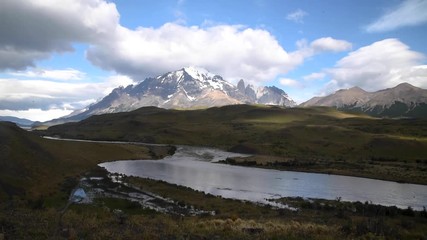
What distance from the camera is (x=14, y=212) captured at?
3077 centimetres

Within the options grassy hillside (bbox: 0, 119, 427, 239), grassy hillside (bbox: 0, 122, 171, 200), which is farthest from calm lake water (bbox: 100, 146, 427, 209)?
grassy hillside (bbox: 0, 122, 171, 200)

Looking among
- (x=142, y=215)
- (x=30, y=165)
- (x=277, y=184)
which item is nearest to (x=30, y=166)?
(x=30, y=165)

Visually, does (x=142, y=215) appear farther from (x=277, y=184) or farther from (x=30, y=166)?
(x=277, y=184)

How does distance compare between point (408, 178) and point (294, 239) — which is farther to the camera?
point (408, 178)

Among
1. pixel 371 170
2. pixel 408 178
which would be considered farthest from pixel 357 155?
pixel 408 178

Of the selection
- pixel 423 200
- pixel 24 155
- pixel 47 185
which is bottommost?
pixel 423 200

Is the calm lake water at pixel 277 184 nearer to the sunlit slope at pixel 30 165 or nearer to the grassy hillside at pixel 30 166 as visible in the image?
the grassy hillside at pixel 30 166

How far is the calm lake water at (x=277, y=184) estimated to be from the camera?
65.1 metres

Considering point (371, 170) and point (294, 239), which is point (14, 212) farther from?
point (371, 170)

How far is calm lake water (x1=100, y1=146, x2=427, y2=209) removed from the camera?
214 feet

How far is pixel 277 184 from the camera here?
78.6m

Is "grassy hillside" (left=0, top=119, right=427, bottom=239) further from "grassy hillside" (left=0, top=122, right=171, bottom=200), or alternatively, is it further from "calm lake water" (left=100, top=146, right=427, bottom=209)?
"calm lake water" (left=100, top=146, right=427, bottom=209)

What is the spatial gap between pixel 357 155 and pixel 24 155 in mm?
113974

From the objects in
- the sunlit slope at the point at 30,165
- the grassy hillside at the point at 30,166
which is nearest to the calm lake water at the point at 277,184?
the grassy hillside at the point at 30,166
